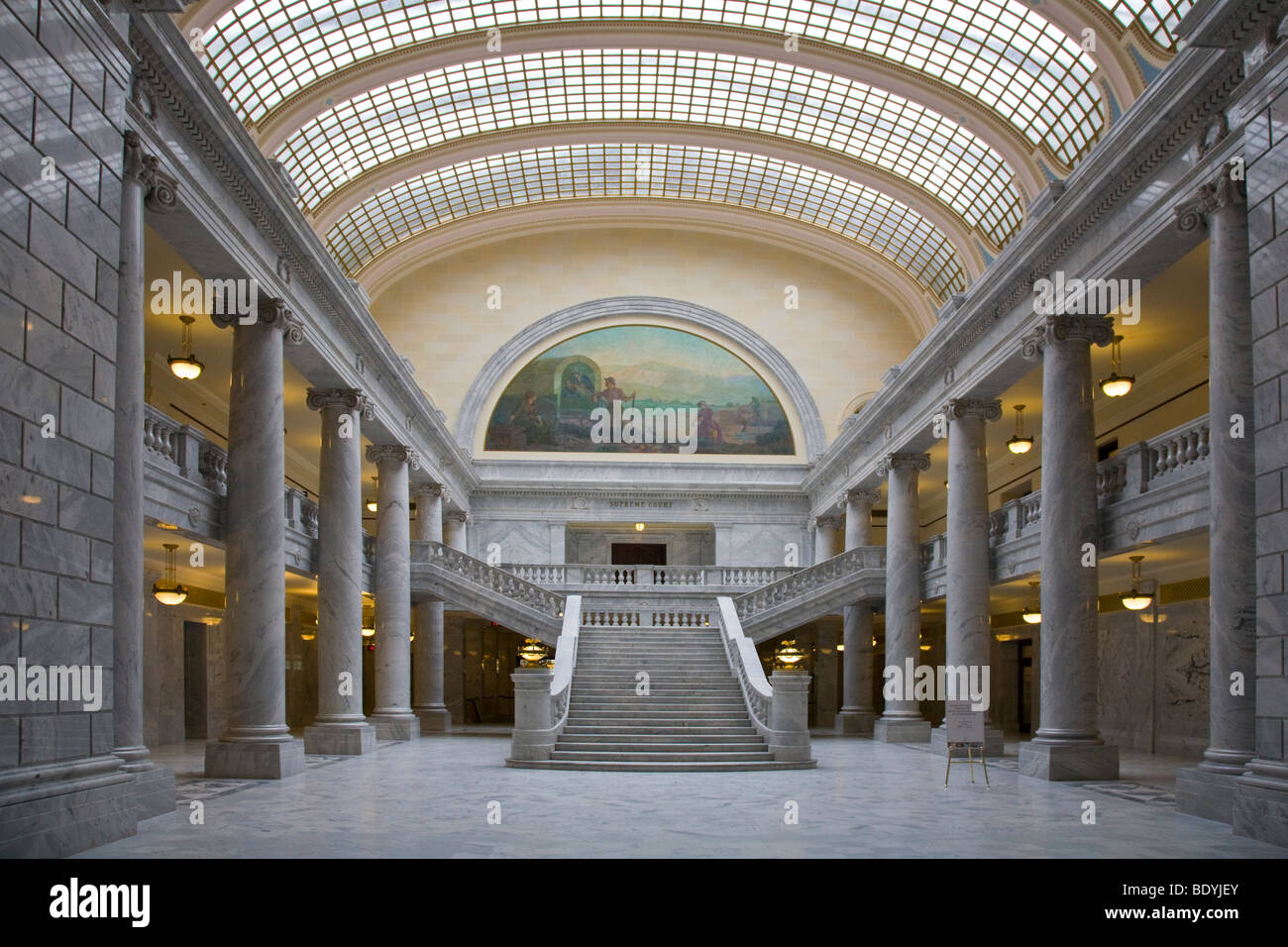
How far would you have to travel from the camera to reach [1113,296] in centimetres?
1728

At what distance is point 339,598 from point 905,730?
13680 millimetres

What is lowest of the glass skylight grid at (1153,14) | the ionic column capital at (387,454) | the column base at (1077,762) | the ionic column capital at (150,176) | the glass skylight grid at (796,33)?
the column base at (1077,762)

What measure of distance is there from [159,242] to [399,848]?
11.1m

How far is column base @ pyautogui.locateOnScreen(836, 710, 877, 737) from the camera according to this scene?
1236 inches

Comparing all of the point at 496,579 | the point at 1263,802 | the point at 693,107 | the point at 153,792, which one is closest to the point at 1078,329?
the point at 1263,802

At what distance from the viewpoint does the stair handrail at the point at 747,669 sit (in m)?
21.6

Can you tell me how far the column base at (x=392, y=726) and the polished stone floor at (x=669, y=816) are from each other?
7.34m

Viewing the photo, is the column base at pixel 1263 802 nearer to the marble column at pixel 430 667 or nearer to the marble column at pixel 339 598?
the marble column at pixel 339 598

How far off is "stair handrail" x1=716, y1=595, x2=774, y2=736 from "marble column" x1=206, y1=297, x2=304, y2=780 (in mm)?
8289

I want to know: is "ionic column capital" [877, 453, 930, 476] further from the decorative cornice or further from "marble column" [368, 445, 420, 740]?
"marble column" [368, 445, 420, 740]

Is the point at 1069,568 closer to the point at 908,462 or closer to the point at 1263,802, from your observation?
the point at 1263,802

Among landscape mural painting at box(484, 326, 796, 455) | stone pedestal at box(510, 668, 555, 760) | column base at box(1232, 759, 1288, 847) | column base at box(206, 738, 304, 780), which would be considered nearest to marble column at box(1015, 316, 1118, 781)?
column base at box(1232, 759, 1288, 847)

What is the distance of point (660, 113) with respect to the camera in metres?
34.3

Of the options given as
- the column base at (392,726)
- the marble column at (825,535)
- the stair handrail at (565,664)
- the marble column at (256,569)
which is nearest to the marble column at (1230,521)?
the stair handrail at (565,664)
